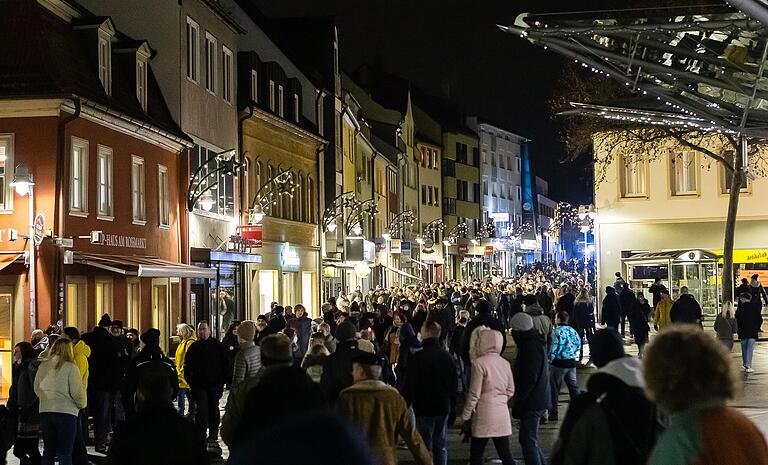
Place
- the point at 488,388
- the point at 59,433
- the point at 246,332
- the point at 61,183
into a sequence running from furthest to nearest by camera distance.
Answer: the point at 61,183 < the point at 246,332 < the point at 59,433 < the point at 488,388

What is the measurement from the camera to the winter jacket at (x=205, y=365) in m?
16.2

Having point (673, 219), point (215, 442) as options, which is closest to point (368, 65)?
point (673, 219)

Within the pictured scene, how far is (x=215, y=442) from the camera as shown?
16.4m

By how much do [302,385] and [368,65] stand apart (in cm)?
8751

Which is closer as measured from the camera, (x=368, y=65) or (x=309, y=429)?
(x=309, y=429)

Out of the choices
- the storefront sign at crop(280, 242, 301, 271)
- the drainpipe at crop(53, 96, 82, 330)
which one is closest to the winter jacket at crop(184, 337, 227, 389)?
the drainpipe at crop(53, 96, 82, 330)

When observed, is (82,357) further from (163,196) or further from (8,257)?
(163,196)

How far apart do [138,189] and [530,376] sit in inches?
662

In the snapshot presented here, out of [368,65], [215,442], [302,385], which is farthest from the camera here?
[368,65]

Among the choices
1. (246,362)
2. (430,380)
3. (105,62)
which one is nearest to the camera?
(430,380)

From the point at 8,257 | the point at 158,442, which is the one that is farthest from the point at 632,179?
the point at 158,442

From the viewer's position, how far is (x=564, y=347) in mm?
17141

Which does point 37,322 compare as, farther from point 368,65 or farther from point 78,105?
point 368,65

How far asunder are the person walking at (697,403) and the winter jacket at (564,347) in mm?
12130
